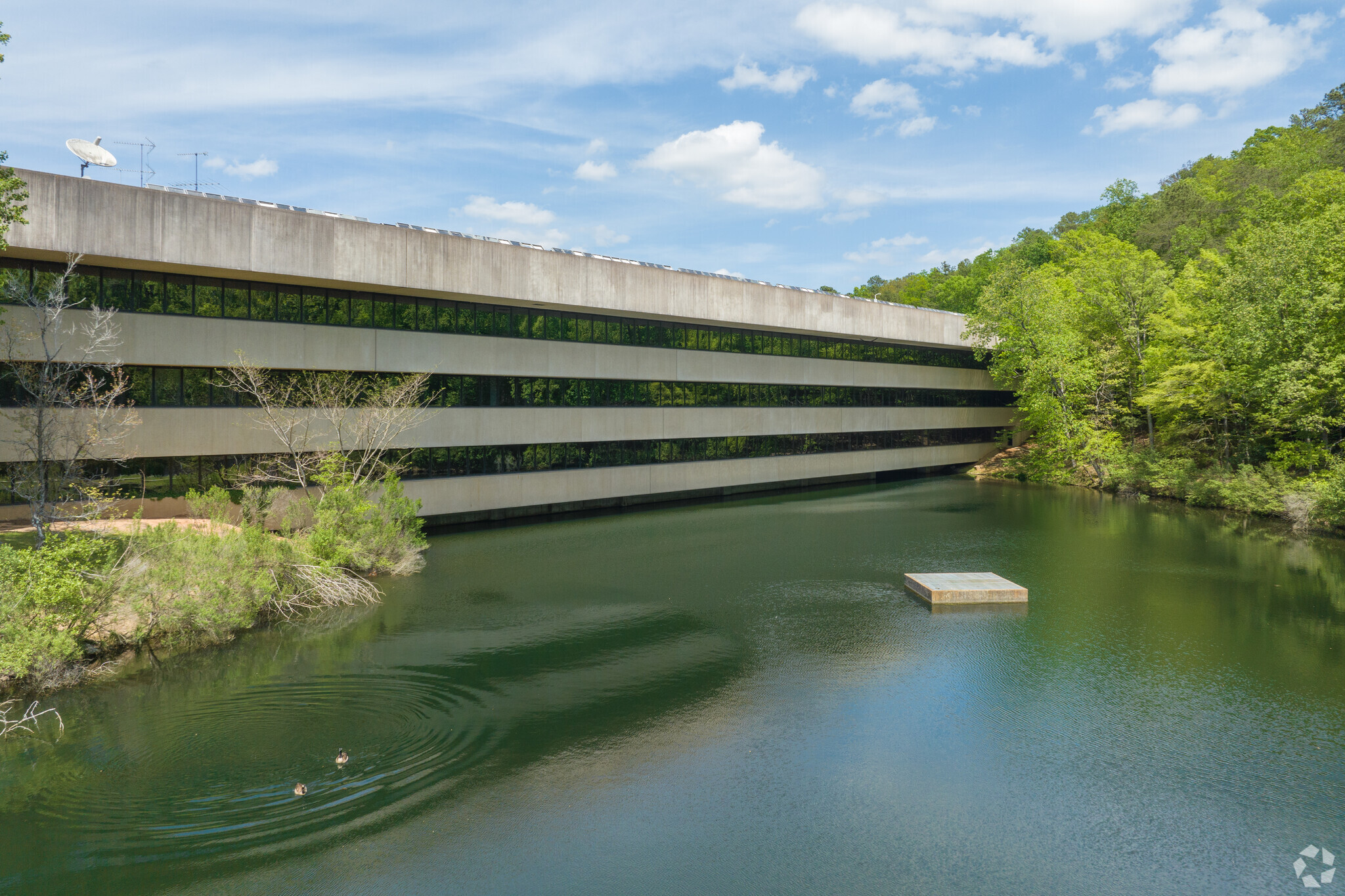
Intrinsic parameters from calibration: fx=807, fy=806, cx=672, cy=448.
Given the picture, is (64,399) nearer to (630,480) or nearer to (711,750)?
(711,750)

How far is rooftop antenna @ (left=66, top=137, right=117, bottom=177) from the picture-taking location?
1950cm

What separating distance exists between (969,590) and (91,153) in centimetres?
2316

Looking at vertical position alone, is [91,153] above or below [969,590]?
above

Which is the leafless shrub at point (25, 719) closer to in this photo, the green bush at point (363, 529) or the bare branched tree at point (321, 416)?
the green bush at point (363, 529)

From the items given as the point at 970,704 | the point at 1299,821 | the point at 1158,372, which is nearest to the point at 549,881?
the point at 970,704

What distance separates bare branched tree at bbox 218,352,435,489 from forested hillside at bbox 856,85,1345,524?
29.0 meters

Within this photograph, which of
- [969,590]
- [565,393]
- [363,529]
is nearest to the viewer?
[969,590]

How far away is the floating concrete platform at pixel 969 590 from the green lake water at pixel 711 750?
496 millimetres

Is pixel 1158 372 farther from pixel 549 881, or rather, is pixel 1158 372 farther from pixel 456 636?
pixel 549 881

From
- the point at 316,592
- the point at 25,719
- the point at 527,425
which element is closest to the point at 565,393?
the point at 527,425

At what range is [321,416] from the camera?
22406mm
